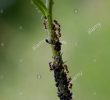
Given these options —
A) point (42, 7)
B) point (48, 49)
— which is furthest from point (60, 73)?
point (48, 49)

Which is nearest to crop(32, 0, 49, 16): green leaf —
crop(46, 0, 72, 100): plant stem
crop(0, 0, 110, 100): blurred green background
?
crop(46, 0, 72, 100): plant stem

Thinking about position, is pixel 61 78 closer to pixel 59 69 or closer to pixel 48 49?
pixel 59 69

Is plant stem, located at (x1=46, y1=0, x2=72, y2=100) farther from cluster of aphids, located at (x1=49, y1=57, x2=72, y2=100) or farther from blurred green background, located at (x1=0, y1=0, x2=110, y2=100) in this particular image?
blurred green background, located at (x1=0, y1=0, x2=110, y2=100)

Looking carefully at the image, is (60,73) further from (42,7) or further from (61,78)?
(42,7)

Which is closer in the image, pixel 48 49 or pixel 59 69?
pixel 59 69

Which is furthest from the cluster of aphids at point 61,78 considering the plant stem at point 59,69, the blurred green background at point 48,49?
the blurred green background at point 48,49

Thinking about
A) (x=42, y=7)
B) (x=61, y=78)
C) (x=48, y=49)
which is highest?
(x=48, y=49)

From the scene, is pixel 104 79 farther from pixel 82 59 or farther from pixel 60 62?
pixel 60 62

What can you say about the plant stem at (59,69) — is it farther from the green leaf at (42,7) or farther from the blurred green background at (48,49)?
the blurred green background at (48,49)

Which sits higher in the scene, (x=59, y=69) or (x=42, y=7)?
(x=42, y=7)

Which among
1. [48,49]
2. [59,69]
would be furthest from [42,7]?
[48,49]
